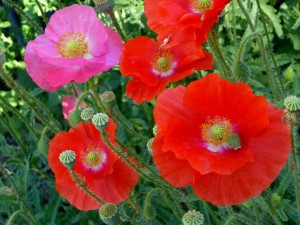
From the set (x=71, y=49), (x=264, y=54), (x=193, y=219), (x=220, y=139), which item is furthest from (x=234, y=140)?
(x=71, y=49)

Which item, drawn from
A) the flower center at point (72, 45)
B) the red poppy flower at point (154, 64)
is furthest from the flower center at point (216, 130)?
the flower center at point (72, 45)

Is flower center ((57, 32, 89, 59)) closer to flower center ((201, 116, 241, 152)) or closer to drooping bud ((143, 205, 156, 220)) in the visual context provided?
drooping bud ((143, 205, 156, 220))

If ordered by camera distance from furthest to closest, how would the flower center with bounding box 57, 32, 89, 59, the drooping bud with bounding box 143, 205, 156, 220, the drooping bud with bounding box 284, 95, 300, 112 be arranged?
the flower center with bounding box 57, 32, 89, 59
the drooping bud with bounding box 143, 205, 156, 220
the drooping bud with bounding box 284, 95, 300, 112

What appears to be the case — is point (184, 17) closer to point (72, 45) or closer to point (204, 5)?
point (204, 5)

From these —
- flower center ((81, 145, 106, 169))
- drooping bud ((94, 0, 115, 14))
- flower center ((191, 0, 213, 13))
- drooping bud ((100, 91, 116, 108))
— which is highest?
drooping bud ((94, 0, 115, 14))

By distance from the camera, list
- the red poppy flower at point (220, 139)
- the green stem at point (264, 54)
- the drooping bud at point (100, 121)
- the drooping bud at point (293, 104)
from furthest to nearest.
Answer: the green stem at point (264, 54), the drooping bud at point (100, 121), the red poppy flower at point (220, 139), the drooping bud at point (293, 104)

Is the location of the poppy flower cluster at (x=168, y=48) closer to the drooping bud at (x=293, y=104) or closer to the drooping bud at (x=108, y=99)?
the drooping bud at (x=108, y=99)

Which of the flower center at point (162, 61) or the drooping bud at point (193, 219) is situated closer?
the drooping bud at point (193, 219)

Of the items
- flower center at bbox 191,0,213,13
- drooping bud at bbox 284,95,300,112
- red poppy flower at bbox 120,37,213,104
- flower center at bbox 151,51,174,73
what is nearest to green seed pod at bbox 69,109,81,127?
red poppy flower at bbox 120,37,213,104
